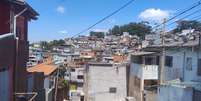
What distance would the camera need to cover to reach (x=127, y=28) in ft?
263

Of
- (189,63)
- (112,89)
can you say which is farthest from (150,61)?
(189,63)

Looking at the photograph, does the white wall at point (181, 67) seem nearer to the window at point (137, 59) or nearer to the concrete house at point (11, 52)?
the window at point (137, 59)

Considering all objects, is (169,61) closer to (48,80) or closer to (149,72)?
(149,72)

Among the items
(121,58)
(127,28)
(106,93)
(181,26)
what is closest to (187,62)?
(181,26)

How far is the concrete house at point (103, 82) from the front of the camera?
47.1 m

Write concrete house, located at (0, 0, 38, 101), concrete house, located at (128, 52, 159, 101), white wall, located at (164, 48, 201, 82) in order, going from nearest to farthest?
concrete house, located at (0, 0, 38, 101) → white wall, located at (164, 48, 201, 82) → concrete house, located at (128, 52, 159, 101)

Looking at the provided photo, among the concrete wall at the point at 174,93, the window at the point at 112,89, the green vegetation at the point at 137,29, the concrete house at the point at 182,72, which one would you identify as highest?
the green vegetation at the point at 137,29

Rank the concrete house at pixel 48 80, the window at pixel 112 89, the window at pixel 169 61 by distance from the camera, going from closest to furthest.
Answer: the concrete house at pixel 48 80, the window at pixel 169 61, the window at pixel 112 89

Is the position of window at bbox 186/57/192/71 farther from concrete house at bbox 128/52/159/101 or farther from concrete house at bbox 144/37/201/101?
concrete house at bbox 128/52/159/101

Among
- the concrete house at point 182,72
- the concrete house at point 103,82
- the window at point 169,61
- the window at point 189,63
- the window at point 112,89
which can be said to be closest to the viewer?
the concrete house at point 182,72

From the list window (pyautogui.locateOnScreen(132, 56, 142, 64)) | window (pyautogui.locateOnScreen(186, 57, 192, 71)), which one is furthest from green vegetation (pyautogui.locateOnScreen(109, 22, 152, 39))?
window (pyautogui.locateOnScreen(186, 57, 192, 71))

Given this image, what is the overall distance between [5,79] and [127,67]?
34166mm

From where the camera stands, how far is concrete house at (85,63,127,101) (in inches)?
1853

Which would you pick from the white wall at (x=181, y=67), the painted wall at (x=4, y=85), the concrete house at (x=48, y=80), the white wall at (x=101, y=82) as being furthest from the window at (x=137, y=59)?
the painted wall at (x=4, y=85)
